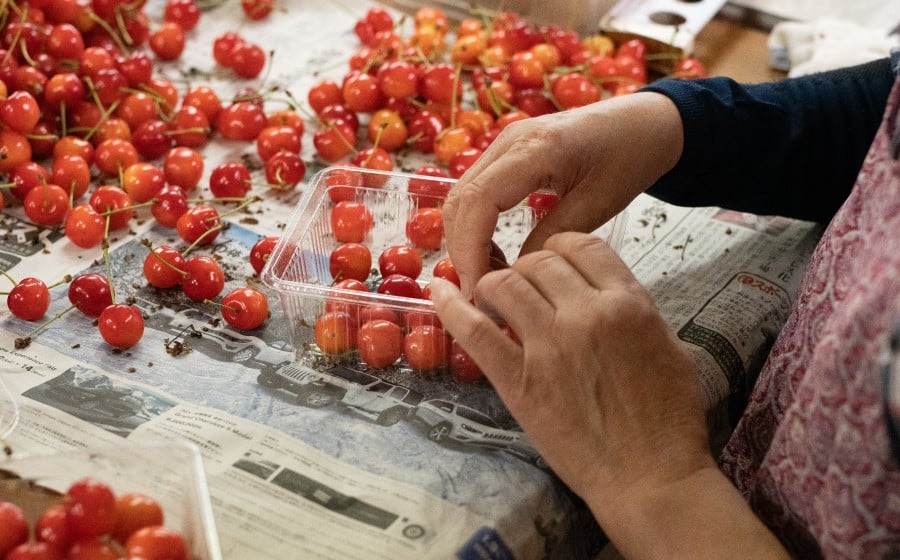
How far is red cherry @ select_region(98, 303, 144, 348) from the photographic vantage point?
861 mm

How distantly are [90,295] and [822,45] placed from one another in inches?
45.0

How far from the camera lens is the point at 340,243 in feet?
3.35

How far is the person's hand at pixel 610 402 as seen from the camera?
2.12 ft

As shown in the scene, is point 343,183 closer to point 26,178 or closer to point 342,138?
point 342,138

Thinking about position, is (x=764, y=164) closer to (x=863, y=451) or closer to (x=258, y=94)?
(x=863, y=451)

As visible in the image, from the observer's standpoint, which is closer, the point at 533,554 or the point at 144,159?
the point at 533,554

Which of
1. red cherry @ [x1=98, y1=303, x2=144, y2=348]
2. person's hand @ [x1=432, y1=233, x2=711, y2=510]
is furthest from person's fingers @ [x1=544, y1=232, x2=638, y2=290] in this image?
red cherry @ [x1=98, y1=303, x2=144, y2=348]

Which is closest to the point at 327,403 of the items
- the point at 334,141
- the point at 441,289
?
the point at 441,289

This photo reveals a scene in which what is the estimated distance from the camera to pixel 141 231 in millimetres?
1062

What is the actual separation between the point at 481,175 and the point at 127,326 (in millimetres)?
382

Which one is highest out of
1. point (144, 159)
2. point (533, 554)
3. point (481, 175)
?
point (481, 175)

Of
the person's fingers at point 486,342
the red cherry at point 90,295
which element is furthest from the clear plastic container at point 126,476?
the red cherry at point 90,295

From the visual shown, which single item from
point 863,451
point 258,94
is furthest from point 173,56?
point 863,451

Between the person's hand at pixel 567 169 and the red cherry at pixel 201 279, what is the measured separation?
0.91 ft
